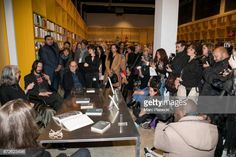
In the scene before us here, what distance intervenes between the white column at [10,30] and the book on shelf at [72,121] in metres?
3.00

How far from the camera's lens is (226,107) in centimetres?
251

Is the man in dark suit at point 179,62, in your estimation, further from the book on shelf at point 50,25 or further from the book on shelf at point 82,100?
the book on shelf at point 50,25

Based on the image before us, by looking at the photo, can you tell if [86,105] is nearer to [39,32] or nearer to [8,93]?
[8,93]

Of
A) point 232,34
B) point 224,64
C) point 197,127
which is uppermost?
point 232,34

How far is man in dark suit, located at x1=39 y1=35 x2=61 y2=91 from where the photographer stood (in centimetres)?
474

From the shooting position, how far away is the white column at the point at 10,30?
4.33m

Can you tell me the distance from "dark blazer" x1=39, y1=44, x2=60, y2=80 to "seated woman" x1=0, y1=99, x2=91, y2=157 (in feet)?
12.5

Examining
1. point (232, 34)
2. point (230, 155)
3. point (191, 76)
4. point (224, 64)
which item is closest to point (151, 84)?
point (191, 76)

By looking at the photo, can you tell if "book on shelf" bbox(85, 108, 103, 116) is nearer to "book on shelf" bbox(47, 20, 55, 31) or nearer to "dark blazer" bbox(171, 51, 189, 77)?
"dark blazer" bbox(171, 51, 189, 77)

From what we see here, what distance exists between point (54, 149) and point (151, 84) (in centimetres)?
212

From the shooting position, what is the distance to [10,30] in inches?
174

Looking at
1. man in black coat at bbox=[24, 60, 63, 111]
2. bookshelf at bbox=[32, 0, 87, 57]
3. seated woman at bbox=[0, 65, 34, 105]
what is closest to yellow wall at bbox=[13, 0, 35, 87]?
bookshelf at bbox=[32, 0, 87, 57]

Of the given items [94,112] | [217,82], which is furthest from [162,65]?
[94,112]

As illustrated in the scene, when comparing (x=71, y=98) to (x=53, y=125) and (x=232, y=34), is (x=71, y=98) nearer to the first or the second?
(x=53, y=125)
